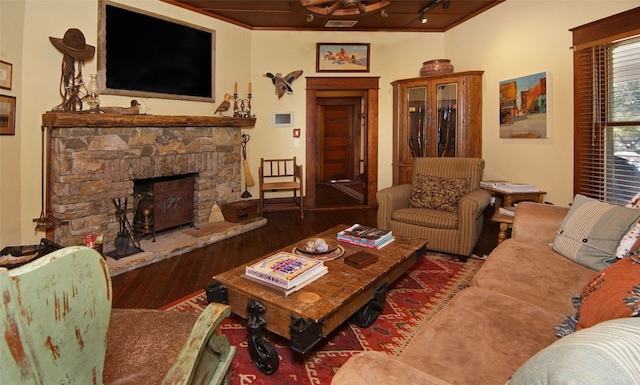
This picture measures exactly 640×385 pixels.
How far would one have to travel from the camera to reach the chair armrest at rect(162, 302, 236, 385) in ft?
2.76

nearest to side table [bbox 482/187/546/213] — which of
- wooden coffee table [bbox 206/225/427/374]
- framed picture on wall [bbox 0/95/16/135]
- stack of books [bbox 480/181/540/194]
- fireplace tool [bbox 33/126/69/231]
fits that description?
stack of books [bbox 480/181/540/194]

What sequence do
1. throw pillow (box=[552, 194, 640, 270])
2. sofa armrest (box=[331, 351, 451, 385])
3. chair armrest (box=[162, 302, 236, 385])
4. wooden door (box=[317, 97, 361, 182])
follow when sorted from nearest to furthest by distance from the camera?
chair armrest (box=[162, 302, 236, 385])
sofa armrest (box=[331, 351, 451, 385])
throw pillow (box=[552, 194, 640, 270])
wooden door (box=[317, 97, 361, 182])

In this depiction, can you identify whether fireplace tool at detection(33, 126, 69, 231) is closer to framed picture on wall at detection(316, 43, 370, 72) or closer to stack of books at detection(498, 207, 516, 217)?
framed picture on wall at detection(316, 43, 370, 72)

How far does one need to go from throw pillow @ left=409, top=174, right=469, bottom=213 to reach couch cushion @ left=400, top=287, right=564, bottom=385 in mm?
2054

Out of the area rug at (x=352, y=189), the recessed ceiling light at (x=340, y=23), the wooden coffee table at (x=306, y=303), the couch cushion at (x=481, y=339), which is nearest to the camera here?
the couch cushion at (x=481, y=339)

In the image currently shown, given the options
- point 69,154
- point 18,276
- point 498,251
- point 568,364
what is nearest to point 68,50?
point 69,154

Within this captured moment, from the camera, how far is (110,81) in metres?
3.74

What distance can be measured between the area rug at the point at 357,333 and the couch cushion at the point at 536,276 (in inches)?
22.4

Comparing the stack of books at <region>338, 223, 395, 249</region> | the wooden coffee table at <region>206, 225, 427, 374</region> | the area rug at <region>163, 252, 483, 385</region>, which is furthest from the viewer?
the stack of books at <region>338, 223, 395, 249</region>

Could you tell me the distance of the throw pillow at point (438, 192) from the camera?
3.66 meters

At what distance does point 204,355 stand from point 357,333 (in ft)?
4.30

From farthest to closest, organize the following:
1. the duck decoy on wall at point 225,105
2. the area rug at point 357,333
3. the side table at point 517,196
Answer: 1. the duck decoy on wall at point 225,105
2. the side table at point 517,196
3. the area rug at point 357,333

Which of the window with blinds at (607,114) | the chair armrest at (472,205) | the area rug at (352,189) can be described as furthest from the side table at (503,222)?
the area rug at (352,189)

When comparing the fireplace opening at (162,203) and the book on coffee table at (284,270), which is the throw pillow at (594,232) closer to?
the book on coffee table at (284,270)
